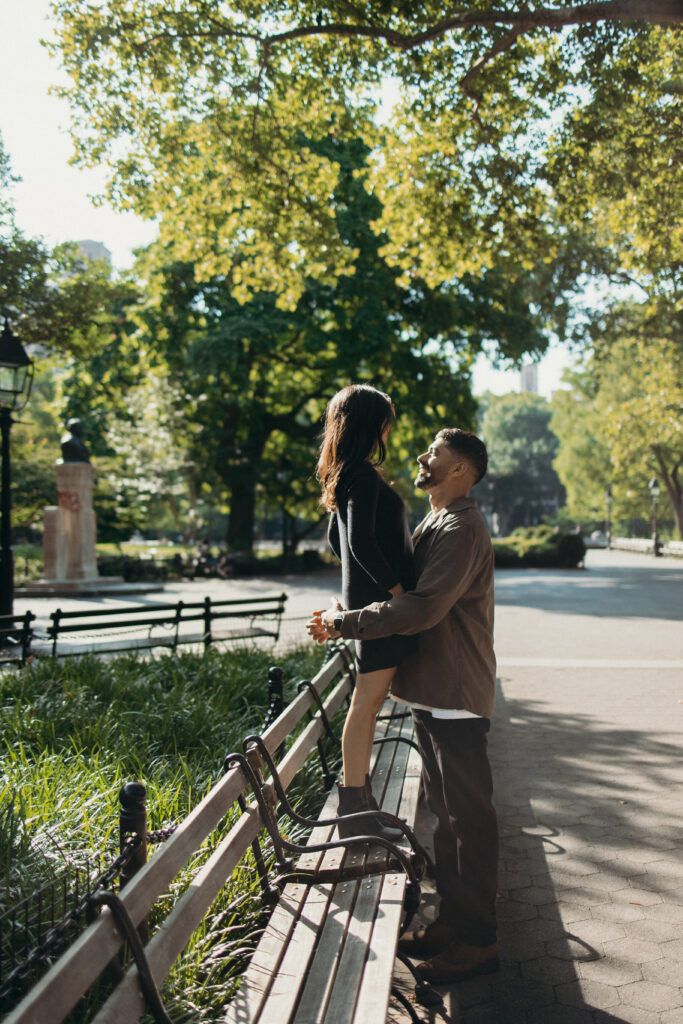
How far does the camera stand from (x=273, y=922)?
2.63m

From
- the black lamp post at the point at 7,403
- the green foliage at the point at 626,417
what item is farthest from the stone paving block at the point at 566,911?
the green foliage at the point at 626,417

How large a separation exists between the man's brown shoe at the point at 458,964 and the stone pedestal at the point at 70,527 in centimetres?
1992

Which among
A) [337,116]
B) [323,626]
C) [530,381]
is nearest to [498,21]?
[337,116]

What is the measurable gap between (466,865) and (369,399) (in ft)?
5.51

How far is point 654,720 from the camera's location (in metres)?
6.96

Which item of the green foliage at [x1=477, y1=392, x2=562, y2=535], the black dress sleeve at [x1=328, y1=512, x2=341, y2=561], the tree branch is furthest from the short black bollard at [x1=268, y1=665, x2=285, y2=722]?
the green foliage at [x1=477, y1=392, x2=562, y2=535]

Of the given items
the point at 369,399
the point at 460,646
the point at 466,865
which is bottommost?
the point at 466,865

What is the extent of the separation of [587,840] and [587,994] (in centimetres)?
154

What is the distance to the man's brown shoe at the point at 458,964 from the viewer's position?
290cm

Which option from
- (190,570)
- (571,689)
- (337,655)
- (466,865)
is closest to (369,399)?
(466,865)

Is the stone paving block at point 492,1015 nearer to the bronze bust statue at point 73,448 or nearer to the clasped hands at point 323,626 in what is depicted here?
the clasped hands at point 323,626

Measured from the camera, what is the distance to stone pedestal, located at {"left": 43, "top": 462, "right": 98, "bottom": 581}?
21.6 metres

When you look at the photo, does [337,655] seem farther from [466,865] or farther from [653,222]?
[653,222]

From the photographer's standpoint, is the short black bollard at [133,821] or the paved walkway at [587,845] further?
the paved walkway at [587,845]
